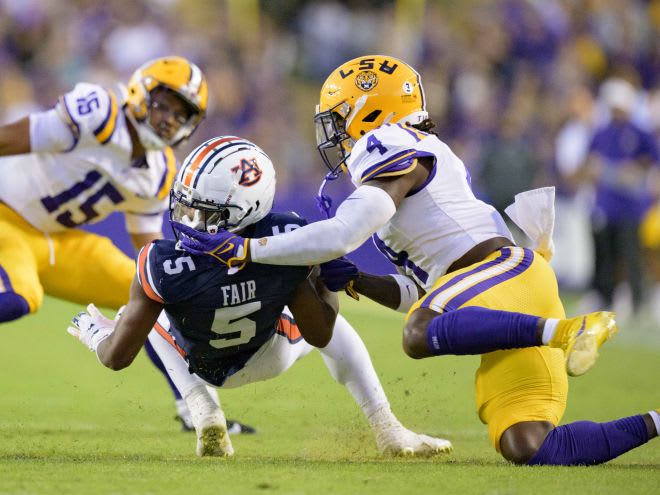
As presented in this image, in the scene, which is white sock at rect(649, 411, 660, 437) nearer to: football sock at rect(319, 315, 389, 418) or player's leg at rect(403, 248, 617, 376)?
player's leg at rect(403, 248, 617, 376)

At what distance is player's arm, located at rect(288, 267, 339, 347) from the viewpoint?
14.1 feet

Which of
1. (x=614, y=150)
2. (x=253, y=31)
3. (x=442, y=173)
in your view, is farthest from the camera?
(x=253, y=31)

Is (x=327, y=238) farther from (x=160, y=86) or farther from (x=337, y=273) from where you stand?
(x=160, y=86)

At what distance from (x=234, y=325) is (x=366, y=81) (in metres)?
1.21

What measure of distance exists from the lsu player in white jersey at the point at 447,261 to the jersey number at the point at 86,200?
1.70 meters

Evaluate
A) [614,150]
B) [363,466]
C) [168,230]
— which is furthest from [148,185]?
[614,150]

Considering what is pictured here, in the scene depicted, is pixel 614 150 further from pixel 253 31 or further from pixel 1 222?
pixel 1 222

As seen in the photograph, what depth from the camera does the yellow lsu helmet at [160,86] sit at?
598 centimetres

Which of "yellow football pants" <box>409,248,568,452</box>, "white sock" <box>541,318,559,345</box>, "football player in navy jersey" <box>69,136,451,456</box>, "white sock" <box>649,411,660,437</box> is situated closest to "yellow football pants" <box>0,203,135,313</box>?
"football player in navy jersey" <box>69,136,451,456</box>

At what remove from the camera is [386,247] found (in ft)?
15.5

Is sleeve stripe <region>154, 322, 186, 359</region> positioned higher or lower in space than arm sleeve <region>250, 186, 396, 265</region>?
lower

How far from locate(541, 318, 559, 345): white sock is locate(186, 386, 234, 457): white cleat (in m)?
1.37

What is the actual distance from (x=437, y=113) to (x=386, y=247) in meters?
8.74

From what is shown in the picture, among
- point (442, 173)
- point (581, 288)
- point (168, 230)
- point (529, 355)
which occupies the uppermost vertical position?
point (442, 173)
